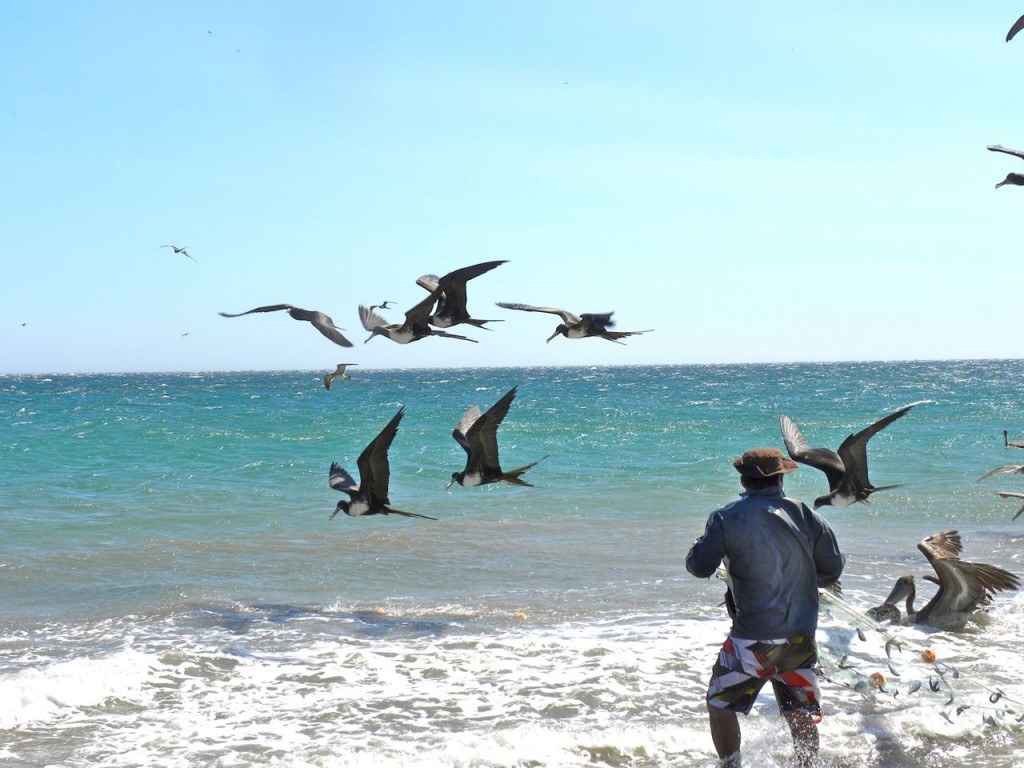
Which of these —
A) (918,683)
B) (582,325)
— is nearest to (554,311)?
(582,325)

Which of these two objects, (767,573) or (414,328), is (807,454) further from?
(414,328)

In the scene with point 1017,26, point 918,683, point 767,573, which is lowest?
point 918,683

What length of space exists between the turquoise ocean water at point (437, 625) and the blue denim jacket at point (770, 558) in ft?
4.31

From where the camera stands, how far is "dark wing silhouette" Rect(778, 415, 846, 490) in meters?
6.43

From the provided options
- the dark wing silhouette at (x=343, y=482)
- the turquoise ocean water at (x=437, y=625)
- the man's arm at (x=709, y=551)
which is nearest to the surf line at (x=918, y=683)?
the turquoise ocean water at (x=437, y=625)

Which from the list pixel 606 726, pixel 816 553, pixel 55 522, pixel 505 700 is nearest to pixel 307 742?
pixel 505 700

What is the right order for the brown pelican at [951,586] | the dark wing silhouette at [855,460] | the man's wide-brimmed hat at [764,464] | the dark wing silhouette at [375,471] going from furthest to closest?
1. the brown pelican at [951,586]
2. the dark wing silhouette at [375,471]
3. the dark wing silhouette at [855,460]
4. the man's wide-brimmed hat at [764,464]

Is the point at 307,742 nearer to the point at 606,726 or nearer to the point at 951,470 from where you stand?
the point at 606,726

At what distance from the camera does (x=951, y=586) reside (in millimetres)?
8750

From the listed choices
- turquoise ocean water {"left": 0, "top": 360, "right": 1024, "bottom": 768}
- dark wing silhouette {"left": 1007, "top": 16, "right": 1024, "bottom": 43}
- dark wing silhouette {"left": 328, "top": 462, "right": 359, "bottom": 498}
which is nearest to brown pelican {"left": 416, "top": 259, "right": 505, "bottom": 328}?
turquoise ocean water {"left": 0, "top": 360, "right": 1024, "bottom": 768}

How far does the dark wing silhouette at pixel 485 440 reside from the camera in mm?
7477

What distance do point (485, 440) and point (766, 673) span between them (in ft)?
9.34

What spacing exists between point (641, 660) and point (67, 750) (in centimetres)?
399

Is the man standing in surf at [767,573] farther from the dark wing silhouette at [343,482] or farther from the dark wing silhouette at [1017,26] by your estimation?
the dark wing silhouette at [343,482]
